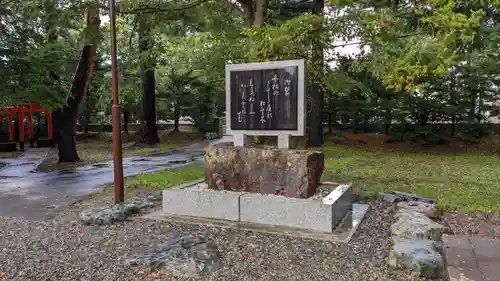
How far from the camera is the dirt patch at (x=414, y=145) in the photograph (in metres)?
16.6

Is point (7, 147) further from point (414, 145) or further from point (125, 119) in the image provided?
point (414, 145)

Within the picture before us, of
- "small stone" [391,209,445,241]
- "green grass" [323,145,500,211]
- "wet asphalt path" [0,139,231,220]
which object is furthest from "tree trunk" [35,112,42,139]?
"small stone" [391,209,445,241]

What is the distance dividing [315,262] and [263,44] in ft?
14.1

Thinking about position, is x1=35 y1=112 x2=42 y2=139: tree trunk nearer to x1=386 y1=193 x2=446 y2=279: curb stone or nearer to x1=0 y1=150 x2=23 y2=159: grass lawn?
x1=0 y1=150 x2=23 y2=159: grass lawn

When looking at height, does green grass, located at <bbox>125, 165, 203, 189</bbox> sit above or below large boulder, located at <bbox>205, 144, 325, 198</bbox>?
below

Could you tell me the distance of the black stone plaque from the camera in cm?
606

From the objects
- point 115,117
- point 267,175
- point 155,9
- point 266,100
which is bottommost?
point 267,175

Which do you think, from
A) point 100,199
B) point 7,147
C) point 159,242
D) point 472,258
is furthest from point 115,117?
point 7,147

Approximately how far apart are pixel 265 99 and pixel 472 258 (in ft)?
11.2

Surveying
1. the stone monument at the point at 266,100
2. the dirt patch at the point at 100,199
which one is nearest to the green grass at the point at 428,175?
the stone monument at the point at 266,100

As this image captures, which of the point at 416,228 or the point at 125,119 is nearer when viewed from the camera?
the point at 416,228

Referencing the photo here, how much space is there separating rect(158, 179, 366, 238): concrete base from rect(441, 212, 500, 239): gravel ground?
54.7 inches

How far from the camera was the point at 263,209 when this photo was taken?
18.2 ft

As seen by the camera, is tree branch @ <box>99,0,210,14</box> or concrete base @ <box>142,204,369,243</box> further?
tree branch @ <box>99,0,210,14</box>
